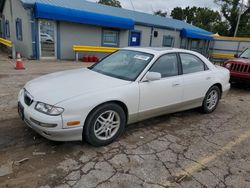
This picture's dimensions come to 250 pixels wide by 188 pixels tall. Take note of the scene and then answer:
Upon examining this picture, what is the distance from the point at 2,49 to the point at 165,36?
14.2 m

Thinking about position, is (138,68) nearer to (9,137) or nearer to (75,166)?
(75,166)

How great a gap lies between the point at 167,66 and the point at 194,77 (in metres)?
0.76

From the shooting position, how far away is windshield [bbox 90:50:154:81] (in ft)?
12.6

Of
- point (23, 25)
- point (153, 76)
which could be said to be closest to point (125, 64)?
point (153, 76)

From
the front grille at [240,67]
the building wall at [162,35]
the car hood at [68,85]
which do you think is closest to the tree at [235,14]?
the building wall at [162,35]

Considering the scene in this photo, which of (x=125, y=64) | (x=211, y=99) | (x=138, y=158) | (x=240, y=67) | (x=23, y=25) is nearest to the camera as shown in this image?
(x=138, y=158)

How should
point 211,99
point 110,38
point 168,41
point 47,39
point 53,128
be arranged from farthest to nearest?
point 168,41 → point 110,38 → point 47,39 → point 211,99 → point 53,128

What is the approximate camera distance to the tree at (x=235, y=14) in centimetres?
3600

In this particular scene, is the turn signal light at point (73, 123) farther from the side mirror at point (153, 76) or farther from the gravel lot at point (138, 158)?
the side mirror at point (153, 76)

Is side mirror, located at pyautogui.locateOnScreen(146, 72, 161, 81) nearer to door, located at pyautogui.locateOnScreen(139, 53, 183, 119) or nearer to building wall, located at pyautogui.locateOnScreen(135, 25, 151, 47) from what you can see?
door, located at pyautogui.locateOnScreen(139, 53, 183, 119)

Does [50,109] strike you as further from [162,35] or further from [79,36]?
[162,35]

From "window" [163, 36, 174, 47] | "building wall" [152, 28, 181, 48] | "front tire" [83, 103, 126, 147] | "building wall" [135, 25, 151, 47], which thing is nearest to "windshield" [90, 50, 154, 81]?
"front tire" [83, 103, 126, 147]

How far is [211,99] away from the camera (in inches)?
206

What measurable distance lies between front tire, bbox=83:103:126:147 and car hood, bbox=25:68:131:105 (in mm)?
337
